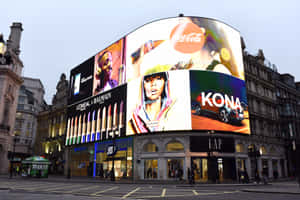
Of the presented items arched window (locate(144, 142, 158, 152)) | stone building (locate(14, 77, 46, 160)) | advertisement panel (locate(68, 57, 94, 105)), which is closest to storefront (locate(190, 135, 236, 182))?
arched window (locate(144, 142, 158, 152))

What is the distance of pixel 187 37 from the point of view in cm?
3884

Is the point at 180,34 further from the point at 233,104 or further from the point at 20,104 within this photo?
the point at 20,104

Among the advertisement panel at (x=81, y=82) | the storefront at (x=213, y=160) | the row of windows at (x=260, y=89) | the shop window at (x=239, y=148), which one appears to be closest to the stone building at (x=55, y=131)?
the advertisement panel at (x=81, y=82)

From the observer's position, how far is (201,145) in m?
35.7

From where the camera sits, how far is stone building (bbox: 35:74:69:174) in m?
60.2

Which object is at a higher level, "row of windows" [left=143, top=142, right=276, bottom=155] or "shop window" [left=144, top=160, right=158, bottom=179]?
"row of windows" [left=143, top=142, right=276, bottom=155]

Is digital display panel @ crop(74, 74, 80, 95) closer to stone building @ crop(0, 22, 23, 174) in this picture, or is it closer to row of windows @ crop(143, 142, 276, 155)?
stone building @ crop(0, 22, 23, 174)

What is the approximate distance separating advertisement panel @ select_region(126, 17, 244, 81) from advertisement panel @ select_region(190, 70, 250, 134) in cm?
168

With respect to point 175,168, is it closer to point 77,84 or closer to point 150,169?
point 150,169

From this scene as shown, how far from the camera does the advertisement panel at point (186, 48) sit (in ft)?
125

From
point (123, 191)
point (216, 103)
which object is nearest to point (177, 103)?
point (216, 103)

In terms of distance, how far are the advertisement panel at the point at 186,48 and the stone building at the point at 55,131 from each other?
90.3 ft

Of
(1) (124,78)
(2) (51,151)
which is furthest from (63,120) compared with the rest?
(1) (124,78)

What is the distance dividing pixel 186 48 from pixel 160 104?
365 inches
